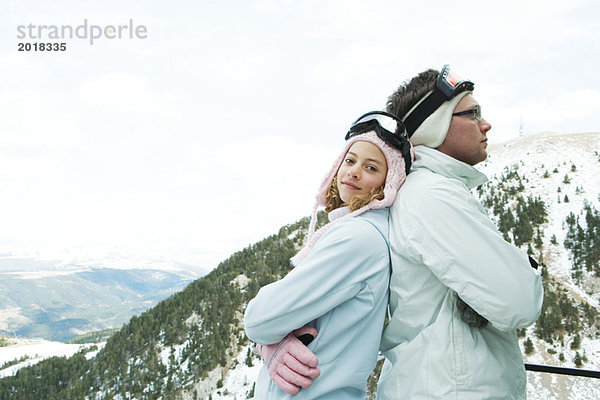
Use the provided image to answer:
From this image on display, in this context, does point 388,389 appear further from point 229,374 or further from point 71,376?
point 71,376

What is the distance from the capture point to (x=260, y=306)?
1459mm

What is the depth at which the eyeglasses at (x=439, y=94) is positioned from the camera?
5.77ft

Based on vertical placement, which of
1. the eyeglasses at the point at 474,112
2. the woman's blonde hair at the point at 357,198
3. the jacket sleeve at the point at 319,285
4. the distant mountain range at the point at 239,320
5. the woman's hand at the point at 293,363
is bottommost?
the distant mountain range at the point at 239,320

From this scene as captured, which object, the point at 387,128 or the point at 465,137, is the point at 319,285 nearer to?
the point at 387,128

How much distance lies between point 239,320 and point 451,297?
1016 cm

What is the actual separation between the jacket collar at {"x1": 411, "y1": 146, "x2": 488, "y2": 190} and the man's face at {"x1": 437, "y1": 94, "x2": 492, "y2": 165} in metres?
0.11

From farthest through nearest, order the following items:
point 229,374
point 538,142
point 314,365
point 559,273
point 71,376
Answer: point 538,142
point 71,376
point 559,273
point 229,374
point 314,365

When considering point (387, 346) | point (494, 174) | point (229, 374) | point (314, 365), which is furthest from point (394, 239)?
point (494, 174)

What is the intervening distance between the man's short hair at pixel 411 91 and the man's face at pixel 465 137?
0.55ft

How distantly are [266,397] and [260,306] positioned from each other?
351 millimetres

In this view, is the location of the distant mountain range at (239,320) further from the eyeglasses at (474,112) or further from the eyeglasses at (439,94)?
the eyeglasses at (439,94)

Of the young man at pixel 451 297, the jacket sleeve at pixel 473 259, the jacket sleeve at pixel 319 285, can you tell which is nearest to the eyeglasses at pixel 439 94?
the young man at pixel 451 297

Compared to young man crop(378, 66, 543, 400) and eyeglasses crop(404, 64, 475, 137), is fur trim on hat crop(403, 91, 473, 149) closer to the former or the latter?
eyeglasses crop(404, 64, 475, 137)

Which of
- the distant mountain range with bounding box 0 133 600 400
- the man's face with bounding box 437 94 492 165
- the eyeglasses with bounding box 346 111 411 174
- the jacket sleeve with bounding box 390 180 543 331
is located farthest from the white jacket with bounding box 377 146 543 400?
the distant mountain range with bounding box 0 133 600 400
